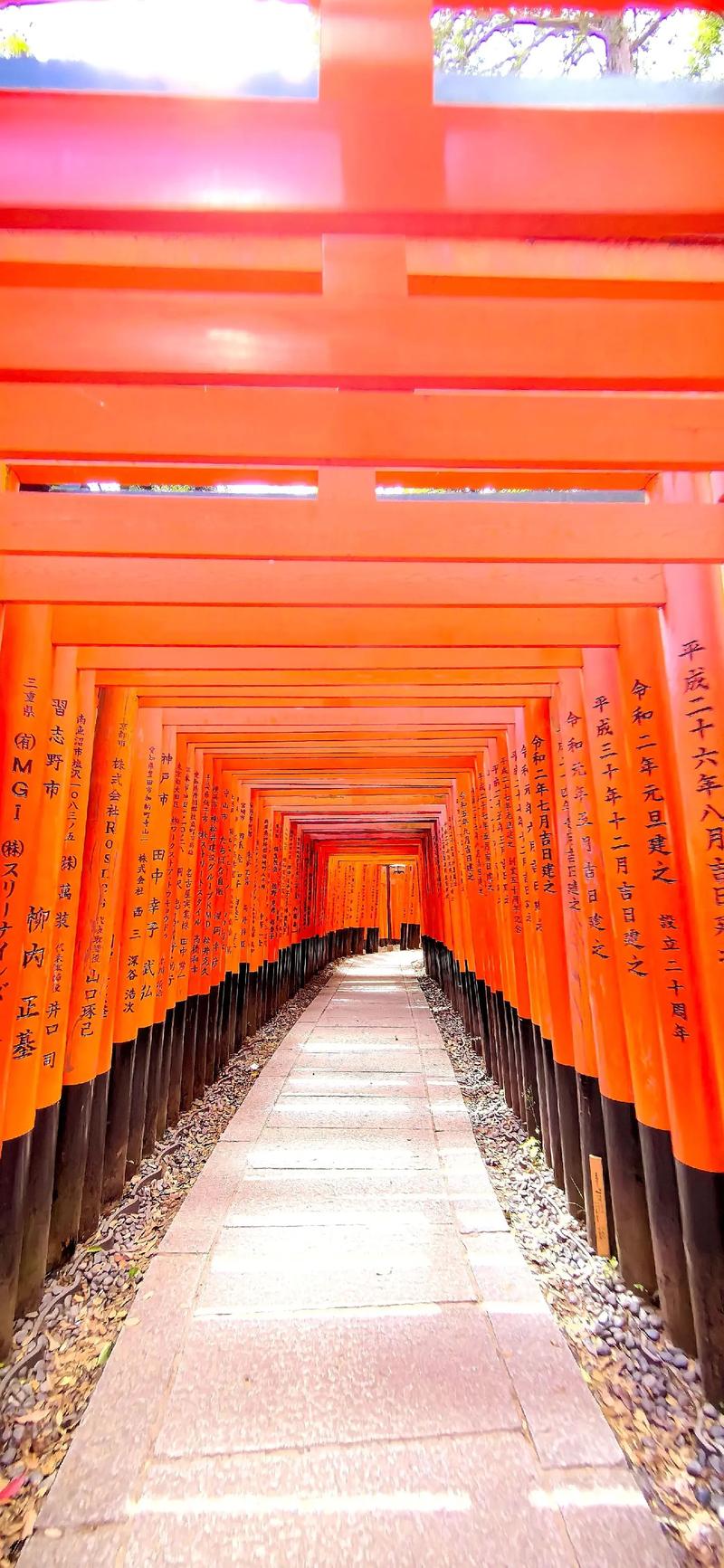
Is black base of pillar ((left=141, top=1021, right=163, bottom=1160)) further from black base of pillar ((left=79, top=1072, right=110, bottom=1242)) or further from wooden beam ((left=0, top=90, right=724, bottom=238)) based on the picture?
wooden beam ((left=0, top=90, right=724, bottom=238))

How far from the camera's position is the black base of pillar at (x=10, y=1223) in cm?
317

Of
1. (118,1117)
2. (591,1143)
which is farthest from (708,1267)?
(118,1117)

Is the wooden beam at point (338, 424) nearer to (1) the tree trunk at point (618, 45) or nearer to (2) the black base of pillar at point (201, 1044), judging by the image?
(2) the black base of pillar at point (201, 1044)

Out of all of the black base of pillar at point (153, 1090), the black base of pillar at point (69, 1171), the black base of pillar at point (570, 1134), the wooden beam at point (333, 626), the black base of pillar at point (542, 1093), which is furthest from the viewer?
the black base of pillar at point (153, 1090)

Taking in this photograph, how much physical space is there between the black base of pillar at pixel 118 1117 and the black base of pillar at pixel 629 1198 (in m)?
3.47

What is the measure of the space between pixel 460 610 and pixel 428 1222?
3804mm

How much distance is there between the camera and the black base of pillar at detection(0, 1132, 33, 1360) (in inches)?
125

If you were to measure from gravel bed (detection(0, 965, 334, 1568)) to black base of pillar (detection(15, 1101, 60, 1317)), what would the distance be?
0.12 m

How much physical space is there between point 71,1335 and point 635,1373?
9.06 feet

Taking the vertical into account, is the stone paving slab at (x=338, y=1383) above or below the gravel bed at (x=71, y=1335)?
above

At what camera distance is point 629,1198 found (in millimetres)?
3568

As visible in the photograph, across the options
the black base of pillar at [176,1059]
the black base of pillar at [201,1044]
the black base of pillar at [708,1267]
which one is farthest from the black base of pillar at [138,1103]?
the black base of pillar at [708,1267]

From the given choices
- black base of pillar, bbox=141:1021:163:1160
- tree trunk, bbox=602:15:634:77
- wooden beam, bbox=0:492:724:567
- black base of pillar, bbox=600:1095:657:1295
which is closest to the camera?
wooden beam, bbox=0:492:724:567

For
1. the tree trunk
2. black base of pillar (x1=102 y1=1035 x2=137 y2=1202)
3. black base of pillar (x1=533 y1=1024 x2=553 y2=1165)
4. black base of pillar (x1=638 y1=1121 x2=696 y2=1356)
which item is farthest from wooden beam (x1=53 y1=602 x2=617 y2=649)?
the tree trunk
